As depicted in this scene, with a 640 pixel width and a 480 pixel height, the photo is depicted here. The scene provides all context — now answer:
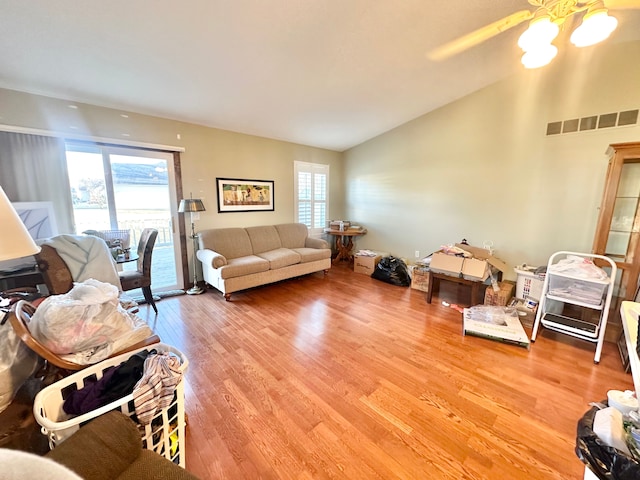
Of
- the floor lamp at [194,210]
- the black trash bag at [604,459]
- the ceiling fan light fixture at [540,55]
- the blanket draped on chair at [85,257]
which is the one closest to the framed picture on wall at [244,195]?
the floor lamp at [194,210]

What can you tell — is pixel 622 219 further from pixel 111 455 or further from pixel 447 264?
pixel 111 455

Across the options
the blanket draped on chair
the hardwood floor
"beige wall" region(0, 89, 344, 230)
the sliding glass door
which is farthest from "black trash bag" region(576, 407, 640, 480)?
"beige wall" region(0, 89, 344, 230)

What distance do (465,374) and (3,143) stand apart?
181 inches

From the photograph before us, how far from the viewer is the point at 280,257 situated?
389cm

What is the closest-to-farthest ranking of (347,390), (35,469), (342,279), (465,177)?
(35,469)
(347,390)
(465,177)
(342,279)

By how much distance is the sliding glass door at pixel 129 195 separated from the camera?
2.88 m

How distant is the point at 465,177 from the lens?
378cm

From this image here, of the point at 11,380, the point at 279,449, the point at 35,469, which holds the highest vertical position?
the point at 35,469

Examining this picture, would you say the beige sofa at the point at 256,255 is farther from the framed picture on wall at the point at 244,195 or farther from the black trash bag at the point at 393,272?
the black trash bag at the point at 393,272

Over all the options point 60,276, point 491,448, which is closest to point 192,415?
point 60,276

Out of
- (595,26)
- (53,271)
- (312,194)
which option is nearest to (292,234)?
(312,194)

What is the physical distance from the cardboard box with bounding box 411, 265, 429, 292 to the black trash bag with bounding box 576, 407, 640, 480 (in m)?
2.74

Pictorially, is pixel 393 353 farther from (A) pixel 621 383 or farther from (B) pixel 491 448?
(A) pixel 621 383

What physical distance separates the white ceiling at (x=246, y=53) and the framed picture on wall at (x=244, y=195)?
3.16 ft
